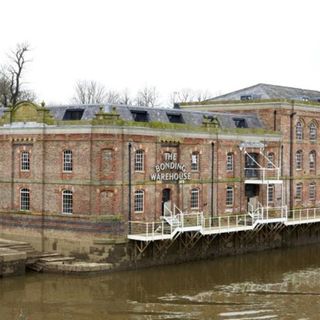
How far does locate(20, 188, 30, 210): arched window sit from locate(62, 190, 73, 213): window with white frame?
2918mm

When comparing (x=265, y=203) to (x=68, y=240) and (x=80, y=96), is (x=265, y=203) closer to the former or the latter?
(x=68, y=240)

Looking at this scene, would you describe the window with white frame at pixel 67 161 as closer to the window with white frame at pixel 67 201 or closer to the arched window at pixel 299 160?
the window with white frame at pixel 67 201

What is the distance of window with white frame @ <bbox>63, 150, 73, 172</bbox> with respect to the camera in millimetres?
42278

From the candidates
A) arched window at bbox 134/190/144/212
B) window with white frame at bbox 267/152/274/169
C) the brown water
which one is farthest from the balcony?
arched window at bbox 134/190/144/212

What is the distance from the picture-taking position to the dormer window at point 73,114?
44.5 meters

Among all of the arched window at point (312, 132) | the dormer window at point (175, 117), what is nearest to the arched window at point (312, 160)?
the arched window at point (312, 132)

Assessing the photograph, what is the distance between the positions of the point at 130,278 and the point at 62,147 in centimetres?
915

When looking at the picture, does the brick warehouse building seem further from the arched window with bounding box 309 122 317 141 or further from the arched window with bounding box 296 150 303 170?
the arched window with bounding box 309 122 317 141

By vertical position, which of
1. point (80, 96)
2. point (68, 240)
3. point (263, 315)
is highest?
point (80, 96)

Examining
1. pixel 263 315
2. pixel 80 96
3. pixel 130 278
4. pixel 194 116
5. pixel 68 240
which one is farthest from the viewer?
pixel 80 96

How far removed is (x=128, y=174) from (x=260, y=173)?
13.5m

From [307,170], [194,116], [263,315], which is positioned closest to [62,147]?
[194,116]

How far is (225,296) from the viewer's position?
35.7 metres

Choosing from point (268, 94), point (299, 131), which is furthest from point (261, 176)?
point (268, 94)
